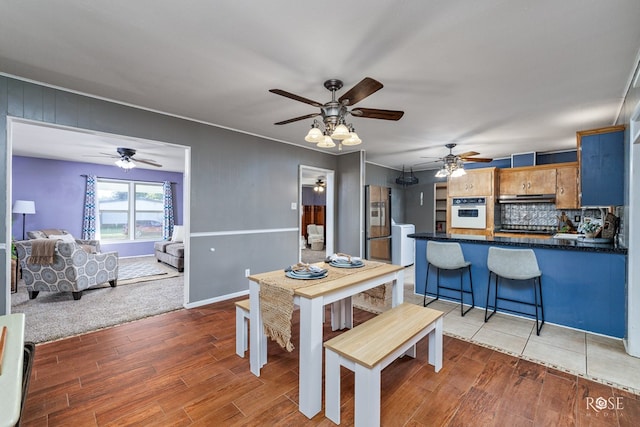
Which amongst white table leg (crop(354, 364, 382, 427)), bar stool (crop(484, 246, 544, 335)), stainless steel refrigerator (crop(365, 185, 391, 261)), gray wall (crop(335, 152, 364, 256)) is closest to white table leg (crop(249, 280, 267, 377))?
white table leg (crop(354, 364, 382, 427))

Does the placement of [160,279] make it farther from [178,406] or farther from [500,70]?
[500,70]

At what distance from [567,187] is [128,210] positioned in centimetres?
991

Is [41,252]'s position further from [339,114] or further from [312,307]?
[339,114]

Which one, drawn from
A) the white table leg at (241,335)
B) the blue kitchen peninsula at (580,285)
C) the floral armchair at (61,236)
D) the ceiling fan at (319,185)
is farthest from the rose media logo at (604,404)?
the ceiling fan at (319,185)

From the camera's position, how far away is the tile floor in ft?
7.20

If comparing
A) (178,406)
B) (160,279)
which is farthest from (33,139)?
(178,406)

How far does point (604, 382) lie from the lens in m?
2.07

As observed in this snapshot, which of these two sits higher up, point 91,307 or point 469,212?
point 469,212

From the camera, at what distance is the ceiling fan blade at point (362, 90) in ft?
6.12

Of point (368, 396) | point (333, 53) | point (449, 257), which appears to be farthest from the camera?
point (449, 257)

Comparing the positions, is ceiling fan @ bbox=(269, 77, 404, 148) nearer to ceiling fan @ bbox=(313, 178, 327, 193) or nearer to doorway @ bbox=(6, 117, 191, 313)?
doorway @ bbox=(6, 117, 191, 313)

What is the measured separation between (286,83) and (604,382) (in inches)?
139

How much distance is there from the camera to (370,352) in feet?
5.45

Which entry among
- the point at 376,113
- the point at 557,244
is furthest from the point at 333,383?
the point at 557,244
